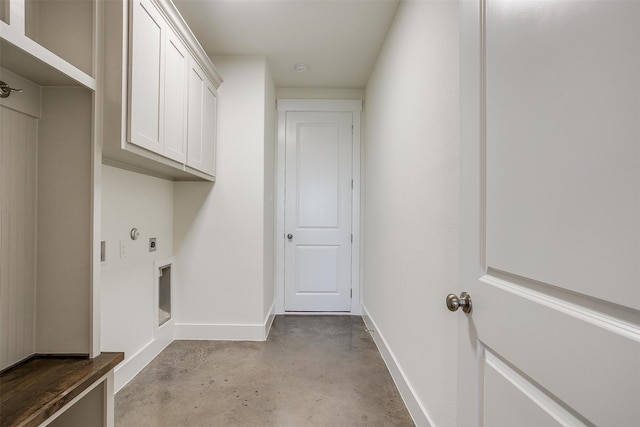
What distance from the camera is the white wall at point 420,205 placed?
1.29 m

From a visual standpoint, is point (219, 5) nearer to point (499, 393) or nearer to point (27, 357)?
point (27, 357)

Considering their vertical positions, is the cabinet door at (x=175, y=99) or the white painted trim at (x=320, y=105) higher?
the white painted trim at (x=320, y=105)

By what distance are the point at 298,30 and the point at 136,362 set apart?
276 cm

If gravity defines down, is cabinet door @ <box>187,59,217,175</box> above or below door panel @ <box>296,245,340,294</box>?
above

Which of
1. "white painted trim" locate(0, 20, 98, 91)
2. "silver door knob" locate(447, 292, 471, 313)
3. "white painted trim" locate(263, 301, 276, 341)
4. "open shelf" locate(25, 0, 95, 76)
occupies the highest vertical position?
"open shelf" locate(25, 0, 95, 76)

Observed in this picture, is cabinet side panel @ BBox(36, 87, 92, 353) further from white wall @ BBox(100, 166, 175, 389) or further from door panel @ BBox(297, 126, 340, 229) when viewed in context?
door panel @ BBox(297, 126, 340, 229)

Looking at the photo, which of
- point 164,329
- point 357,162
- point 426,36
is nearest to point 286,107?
point 357,162

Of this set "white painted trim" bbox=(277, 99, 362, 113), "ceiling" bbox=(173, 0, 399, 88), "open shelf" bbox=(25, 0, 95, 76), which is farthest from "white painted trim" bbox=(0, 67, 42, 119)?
"white painted trim" bbox=(277, 99, 362, 113)

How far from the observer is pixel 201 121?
7.65 ft

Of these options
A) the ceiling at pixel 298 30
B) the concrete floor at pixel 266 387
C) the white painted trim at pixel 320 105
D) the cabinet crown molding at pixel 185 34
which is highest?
the ceiling at pixel 298 30

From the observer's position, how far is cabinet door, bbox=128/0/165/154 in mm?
1434

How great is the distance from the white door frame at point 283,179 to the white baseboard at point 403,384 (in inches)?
32.9

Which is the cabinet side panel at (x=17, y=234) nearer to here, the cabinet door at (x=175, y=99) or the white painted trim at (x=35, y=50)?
the white painted trim at (x=35, y=50)

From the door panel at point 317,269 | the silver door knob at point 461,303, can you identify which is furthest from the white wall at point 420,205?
the door panel at point 317,269
